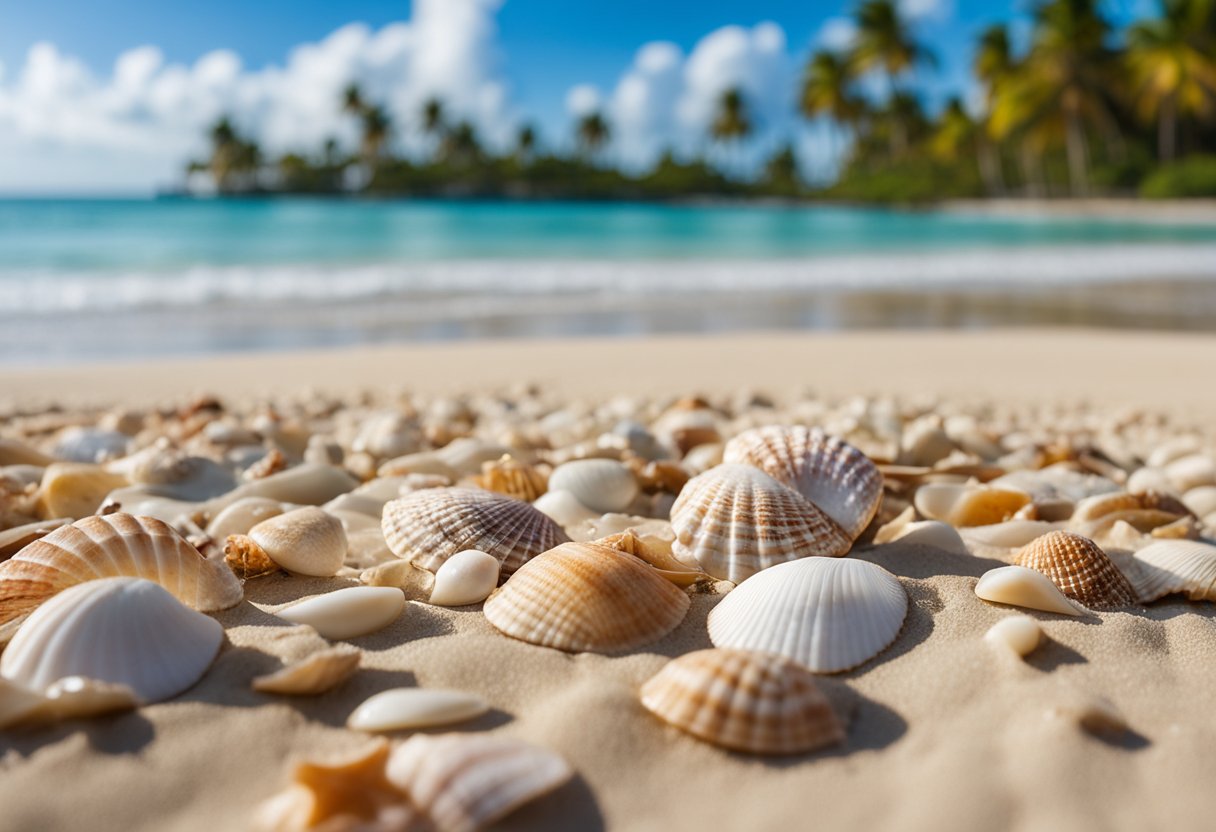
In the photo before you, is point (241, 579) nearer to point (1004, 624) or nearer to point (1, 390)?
point (1004, 624)

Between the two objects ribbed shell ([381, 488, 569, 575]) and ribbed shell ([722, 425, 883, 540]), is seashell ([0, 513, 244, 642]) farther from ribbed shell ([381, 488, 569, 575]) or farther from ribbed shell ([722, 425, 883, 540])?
ribbed shell ([722, 425, 883, 540])

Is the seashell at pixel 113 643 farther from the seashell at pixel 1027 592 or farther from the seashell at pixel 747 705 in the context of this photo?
the seashell at pixel 1027 592

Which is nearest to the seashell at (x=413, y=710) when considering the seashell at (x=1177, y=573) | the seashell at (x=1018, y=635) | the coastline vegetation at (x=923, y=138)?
the seashell at (x=1018, y=635)

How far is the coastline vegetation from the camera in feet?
131

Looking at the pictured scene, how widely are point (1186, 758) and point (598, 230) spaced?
24970 millimetres

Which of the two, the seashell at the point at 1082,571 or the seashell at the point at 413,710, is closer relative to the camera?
the seashell at the point at 413,710

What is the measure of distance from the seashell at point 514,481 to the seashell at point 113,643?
1.08 metres

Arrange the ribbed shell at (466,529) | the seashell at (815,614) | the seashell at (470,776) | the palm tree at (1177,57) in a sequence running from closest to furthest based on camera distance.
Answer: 1. the seashell at (470,776)
2. the seashell at (815,614)
3. the ribbed shell at (466,529)
4. the palm tree at (1177,57)

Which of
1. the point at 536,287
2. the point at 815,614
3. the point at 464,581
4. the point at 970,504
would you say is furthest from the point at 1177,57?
the point at 464,581

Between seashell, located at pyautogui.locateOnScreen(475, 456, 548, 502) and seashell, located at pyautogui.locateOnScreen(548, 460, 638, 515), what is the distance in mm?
44

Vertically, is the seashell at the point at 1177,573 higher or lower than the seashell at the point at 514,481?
lower

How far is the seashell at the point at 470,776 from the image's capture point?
3.47 ft

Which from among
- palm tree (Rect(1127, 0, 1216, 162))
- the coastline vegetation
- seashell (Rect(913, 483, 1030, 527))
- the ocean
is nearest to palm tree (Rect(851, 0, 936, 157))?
the coastline vegetation

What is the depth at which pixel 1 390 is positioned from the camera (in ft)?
15.8
